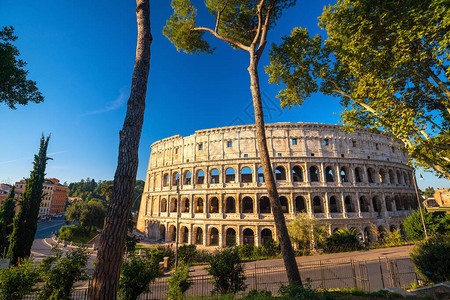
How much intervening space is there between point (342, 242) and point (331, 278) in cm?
993

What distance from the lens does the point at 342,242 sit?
20078 mm

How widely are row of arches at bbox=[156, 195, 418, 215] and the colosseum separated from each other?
0.12m

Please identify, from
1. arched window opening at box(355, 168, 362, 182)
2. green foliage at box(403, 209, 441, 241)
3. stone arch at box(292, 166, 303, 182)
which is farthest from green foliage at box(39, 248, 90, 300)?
arched window opening at box(355, 168, 362, 182)

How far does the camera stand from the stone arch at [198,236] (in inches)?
992

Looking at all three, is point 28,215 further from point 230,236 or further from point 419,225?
point 419,225

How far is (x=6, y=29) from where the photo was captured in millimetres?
8969

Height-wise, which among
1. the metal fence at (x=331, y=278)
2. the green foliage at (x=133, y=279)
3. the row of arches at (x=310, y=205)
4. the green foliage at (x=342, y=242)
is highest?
the row of arches at (x=310, y=205)

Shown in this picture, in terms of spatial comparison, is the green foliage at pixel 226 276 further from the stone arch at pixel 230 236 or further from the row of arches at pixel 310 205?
the stone arch at pixel 230 236

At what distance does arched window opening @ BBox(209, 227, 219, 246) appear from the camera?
2466 centimetres

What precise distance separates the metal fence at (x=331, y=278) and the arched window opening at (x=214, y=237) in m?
9.21

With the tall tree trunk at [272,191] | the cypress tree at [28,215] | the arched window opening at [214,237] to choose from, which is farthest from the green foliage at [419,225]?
the cypress tree at [28,215]

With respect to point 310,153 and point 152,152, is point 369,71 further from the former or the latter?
point 152,152

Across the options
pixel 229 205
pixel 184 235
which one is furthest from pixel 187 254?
pixel 229 205

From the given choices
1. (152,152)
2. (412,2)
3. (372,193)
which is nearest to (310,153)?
(372,193)
